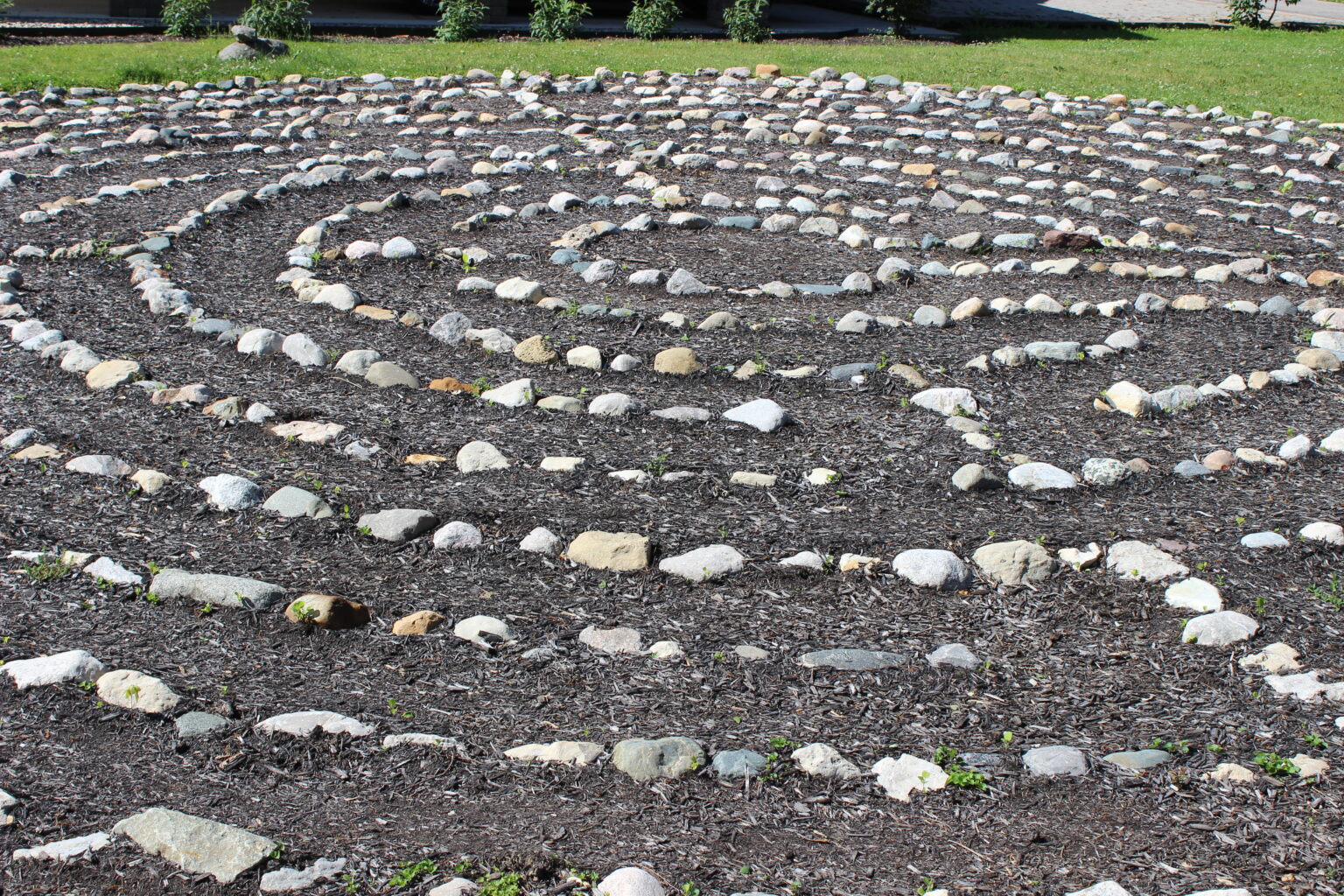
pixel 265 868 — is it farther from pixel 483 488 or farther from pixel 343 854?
pixel 483 488

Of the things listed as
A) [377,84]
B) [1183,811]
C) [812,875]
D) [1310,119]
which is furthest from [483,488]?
[1310,119]

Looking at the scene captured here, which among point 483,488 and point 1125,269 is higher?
point 1125,269

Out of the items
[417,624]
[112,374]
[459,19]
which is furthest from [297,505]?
[459,19]

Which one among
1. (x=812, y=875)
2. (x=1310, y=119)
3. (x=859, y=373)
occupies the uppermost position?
(x=1310, y=119)

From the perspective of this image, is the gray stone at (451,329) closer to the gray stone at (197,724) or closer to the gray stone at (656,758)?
the gray stone at (197,724)

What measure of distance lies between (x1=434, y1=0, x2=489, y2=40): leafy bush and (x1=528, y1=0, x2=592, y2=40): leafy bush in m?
0.77

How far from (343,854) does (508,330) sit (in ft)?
11.6

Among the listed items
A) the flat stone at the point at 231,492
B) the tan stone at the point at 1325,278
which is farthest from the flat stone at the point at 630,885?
the tan stone at the point at 1325,278

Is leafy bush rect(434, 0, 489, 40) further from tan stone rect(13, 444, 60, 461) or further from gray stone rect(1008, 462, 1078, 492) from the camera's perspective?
gray stone rect(1008, 462, 1078, 492)

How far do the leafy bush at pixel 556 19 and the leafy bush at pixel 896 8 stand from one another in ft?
15.6

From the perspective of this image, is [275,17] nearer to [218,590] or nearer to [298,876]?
[218,590]

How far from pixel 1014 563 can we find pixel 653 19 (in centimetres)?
1430

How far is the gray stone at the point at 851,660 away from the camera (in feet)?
10.8

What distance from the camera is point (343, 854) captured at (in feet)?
8.36
